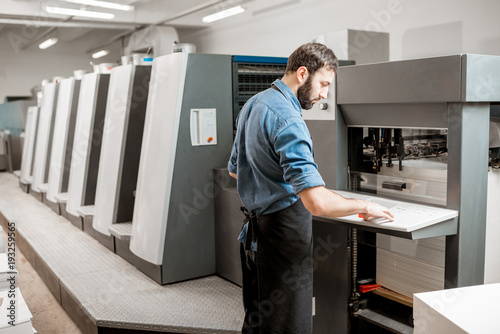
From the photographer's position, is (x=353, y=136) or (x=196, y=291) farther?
(x=196, y=291)

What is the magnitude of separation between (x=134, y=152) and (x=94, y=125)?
928 millimetres

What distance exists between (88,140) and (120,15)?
21.8 ft

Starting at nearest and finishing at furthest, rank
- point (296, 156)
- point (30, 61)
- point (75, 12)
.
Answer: point (296, 156) < point (75, 12) < point (30, 61)

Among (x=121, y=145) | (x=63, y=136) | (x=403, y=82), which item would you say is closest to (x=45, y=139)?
(x=63, y=136)

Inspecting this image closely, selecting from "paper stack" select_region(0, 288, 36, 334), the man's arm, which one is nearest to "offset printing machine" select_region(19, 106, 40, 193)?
"paper stack" select_region(0, 288, 36, 334)

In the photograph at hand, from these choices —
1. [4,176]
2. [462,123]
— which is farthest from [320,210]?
[4,176]

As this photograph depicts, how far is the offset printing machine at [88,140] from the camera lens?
458 centimetres

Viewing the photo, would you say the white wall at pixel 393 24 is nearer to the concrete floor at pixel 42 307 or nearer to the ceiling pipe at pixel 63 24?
the ceiling pipe at pixel 63 24

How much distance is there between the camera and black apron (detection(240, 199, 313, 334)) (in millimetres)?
1983

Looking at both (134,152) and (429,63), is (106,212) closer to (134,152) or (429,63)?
(134,152)

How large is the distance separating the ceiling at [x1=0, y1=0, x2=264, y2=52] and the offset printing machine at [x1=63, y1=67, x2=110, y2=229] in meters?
5.02

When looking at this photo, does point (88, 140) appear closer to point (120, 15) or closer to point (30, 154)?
point (30, 154)

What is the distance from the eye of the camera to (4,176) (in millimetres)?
9094

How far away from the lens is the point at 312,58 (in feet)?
6.36
